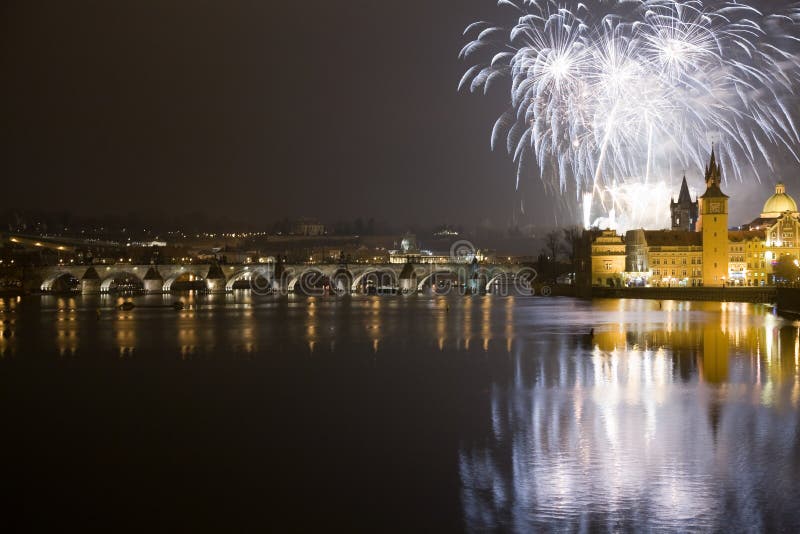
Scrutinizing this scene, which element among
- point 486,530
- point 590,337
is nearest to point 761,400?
point 486,530

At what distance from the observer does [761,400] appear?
2250 centimetres

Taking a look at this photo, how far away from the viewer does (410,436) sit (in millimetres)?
19266

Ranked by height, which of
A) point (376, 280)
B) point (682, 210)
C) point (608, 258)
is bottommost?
point (376, 280)

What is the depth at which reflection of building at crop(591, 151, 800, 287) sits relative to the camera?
301ft

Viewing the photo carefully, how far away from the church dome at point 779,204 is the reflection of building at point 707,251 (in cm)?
550

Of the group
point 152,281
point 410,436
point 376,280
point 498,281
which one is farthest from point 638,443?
point 498,281

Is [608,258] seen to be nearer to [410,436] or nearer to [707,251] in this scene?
[707,251]

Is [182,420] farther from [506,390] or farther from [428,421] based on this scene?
[506,390]

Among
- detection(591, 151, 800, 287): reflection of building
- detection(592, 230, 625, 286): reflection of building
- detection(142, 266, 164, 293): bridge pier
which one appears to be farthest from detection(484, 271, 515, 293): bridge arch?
detection(142, 266, 164, 293): bridge pier

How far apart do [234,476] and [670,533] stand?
8000mm

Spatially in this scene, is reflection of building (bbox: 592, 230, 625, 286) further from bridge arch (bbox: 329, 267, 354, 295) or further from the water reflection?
the water reflection

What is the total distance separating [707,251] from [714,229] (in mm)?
2545

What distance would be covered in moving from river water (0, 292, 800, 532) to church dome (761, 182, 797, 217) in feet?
231

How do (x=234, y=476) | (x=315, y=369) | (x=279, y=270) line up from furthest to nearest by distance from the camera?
(x=279, y=270) < (x=315, y=369) < (x=234, y=476)
